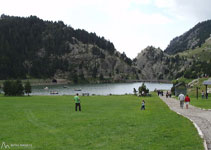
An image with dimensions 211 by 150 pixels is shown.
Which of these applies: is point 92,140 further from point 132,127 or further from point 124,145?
point 132,127

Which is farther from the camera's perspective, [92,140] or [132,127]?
[132,127]

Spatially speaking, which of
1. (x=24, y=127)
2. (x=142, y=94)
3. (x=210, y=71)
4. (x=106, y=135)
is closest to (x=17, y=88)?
(x=142, y=94)

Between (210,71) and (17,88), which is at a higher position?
(210,71)

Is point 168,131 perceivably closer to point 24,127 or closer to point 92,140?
point 92,140

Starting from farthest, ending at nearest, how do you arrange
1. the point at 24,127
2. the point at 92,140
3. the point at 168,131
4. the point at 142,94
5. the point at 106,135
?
the point at 142,94 < the point at 24,127 < the point at 168,131 < the point at 106,135 < the point at 92,140

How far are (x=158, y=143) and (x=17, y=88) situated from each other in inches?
3091

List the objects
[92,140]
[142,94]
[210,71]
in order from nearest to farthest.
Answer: [92,140] → [142,94] → [210,71]

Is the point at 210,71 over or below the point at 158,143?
over

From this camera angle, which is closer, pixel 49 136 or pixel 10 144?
pixel 10 144

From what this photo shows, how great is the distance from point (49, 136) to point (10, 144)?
9.82 ft

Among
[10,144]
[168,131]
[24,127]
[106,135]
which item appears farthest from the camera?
[24,127]

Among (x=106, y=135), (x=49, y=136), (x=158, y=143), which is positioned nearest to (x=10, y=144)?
(x=49, y=136)

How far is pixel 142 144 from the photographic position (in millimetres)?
15336

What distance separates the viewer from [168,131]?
1903 cm
